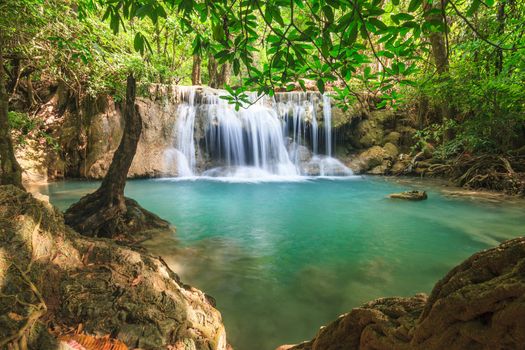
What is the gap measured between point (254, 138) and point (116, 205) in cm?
1044

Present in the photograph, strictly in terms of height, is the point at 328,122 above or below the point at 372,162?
above

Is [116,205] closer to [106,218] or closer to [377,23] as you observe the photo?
[106,218]

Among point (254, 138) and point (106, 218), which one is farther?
point (254, 138)

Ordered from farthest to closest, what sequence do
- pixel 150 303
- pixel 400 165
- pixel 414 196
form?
pixel 400 165
pixel 414 196
pixel 150 303

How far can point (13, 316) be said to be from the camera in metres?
1.35

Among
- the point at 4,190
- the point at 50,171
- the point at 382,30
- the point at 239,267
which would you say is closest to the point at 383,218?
the point at 239,267

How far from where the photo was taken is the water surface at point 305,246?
10.4ft

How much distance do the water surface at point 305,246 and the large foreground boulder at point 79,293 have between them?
0.80 m

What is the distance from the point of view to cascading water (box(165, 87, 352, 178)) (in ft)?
46.8

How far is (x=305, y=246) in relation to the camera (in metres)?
5.22

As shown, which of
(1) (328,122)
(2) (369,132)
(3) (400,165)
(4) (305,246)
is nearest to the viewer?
(4) (305,246)

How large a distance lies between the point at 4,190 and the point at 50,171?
11.7 m

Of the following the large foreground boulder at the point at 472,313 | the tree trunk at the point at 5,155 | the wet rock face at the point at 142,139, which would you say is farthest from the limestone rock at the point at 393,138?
the large foreground boulder at the point at 472,313

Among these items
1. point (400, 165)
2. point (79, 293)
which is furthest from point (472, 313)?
point (400, 165)
